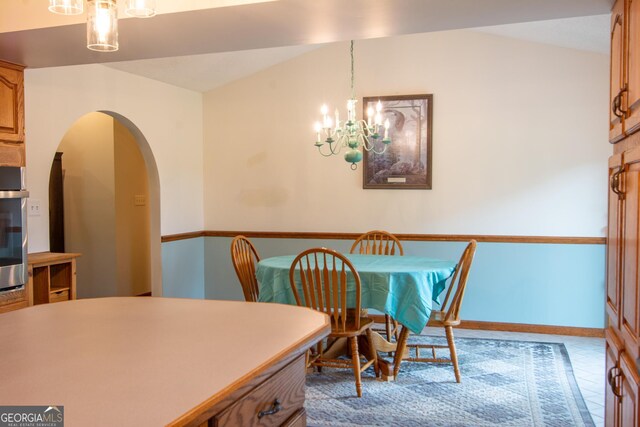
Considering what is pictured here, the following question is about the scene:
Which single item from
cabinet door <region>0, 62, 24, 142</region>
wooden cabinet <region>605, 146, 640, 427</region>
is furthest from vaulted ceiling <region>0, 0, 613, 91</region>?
wooden cabinet <region>605, 146, 640, 427</region>

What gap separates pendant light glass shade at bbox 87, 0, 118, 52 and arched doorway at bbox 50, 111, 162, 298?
4.54m

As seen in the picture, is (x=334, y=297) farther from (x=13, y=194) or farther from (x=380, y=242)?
(x=13, y=194)

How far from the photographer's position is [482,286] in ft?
17.1

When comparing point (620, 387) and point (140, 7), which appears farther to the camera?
point (620, 387)

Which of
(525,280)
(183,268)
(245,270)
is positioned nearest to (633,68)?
(245,270)

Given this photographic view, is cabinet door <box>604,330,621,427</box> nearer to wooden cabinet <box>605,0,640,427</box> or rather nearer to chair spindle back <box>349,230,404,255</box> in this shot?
wooden cabinet <box>605,0,640,427</box>

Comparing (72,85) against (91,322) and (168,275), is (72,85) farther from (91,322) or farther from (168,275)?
(91,322)

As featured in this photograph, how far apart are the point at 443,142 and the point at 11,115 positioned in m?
3.46

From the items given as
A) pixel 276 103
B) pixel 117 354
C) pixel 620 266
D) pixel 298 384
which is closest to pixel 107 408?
pixel 117 354

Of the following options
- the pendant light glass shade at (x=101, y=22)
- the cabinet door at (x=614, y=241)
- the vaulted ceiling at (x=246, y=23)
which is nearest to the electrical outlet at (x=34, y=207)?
the vaulted ceiling at (x=246, y=23)

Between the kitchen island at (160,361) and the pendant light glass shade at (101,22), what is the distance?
0.79 metres

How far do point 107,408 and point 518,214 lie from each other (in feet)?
15.2

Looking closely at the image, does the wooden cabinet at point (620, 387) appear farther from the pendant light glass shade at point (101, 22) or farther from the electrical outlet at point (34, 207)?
the electrical outlet at point (34, 207)

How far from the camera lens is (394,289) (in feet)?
11.8
